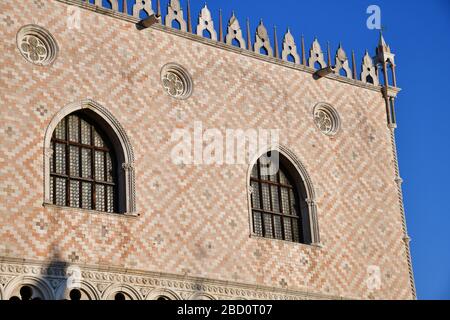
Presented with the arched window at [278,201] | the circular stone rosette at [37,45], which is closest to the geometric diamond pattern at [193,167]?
the circular stone rosette at [37,45]

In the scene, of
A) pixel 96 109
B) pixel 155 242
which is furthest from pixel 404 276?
pixel 96 109

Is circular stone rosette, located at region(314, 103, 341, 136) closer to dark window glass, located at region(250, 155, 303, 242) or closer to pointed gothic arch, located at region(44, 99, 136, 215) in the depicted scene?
dark window glass, located at region(250, 155, 303, 242)

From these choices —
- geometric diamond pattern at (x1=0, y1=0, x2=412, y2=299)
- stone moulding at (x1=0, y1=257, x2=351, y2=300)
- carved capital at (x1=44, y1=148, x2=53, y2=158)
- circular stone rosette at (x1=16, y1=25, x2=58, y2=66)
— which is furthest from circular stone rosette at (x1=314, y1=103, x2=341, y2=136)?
carved capital at (x1=44, y1=148, x2=53, y2=158)

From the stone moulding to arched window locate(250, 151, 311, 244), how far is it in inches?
→ 52.7

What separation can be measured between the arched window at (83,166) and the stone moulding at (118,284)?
4.28 feet

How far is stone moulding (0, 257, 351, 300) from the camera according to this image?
57.5 feet

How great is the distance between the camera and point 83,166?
19250 millimetres

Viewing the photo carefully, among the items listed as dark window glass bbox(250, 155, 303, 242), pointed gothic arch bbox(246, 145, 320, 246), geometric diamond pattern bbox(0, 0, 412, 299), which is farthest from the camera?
pointed gothic arch bbox(246, 145, 320, 246)

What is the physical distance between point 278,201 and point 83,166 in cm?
473

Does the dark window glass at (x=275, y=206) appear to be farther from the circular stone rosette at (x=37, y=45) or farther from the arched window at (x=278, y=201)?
the circular stone rosette at (x=37, y=45)

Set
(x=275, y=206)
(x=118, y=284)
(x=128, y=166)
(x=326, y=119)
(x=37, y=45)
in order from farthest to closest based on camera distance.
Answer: (x=326, y=119)
(x=275, y=206)
(x=128, y=166)
(x=37, y=45)
(x=118, y=284)

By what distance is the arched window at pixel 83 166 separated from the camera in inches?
743

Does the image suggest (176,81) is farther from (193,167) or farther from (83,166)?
(83,166)

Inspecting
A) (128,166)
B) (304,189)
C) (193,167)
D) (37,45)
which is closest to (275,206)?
(304,189)
